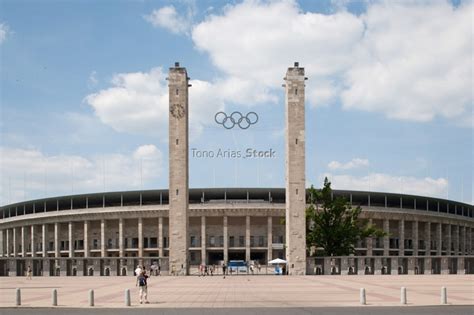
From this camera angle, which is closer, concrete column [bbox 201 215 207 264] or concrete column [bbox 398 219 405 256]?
concrete column [bbox 201 215 207 264]

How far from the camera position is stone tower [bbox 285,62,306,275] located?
220 feet

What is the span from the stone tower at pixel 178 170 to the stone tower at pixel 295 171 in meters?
11.2

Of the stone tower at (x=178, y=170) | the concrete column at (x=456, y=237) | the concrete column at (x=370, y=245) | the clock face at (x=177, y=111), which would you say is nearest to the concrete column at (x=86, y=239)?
the stone tower at (x=178, y=170)

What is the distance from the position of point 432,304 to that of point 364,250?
8085cm

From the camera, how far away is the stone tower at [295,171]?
2640 inches

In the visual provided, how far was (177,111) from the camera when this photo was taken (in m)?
68.8

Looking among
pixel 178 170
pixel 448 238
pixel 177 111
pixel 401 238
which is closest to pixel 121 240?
pixel 178 170

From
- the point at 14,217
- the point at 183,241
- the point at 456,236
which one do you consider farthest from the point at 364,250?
the point at 14,217

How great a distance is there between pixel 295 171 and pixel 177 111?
14.5 meters

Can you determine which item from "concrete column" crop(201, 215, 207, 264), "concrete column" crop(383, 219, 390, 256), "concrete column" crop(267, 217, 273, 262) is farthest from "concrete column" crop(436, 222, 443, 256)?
"concrete column" crop(201, 215, 207, 264)

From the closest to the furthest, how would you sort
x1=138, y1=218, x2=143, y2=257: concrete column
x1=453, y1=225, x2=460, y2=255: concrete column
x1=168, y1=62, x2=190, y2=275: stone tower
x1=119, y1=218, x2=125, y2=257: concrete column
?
x1=168, y1=62, x2=190, y2=275: stone tower → x1=138, y1=218, x2=143, y2=257: concrete column → x1=119, y1=218, x2=125, y2=257: concrete column → x1=453, y1=225, x2=460, y2=255: concrete column

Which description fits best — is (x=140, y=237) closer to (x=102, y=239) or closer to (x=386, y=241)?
(x=102, y=239)

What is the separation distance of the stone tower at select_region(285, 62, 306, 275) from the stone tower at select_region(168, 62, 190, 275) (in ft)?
36.6

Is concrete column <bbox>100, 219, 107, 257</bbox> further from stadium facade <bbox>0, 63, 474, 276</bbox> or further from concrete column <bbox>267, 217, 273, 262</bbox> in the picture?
concrete column <bbox>267, 217, 273, 262</bbox>
